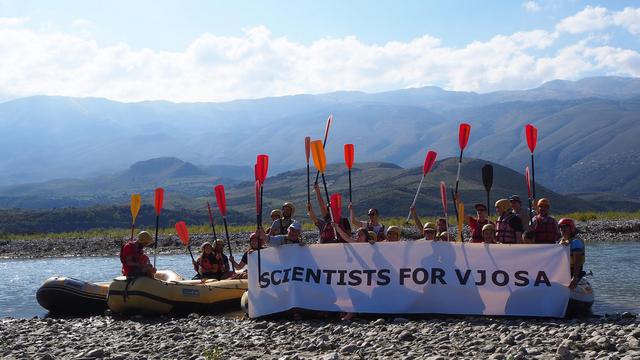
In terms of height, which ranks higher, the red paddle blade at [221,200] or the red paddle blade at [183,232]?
the red paddle blade at [221,200]

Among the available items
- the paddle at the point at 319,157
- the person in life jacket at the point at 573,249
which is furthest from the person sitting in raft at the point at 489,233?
the paddle at the point at 319,157

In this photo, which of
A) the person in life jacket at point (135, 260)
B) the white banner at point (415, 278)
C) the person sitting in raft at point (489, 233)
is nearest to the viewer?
the white banner at point (415, 278)

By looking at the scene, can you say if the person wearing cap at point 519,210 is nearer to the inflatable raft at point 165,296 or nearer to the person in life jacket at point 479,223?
the person in life jacket at point 479,223

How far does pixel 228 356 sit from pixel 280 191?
117 m

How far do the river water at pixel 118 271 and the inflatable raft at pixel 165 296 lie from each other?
3164 mm

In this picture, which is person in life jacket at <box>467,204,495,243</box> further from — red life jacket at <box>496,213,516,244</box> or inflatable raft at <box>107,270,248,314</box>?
inflatable raft at <box>107,270,248,314</box>

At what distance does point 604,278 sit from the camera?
18719 mm

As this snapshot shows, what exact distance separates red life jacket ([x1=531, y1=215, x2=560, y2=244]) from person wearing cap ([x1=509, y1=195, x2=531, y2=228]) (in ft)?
0.77

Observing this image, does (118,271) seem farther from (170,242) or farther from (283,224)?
(283,224)

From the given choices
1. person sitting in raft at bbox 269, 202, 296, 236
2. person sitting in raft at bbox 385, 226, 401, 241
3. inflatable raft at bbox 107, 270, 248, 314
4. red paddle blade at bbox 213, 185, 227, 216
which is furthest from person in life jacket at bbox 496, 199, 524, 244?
red paddle blade at bbox 213, 185, 227, 216

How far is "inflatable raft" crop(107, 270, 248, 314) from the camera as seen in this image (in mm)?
13805

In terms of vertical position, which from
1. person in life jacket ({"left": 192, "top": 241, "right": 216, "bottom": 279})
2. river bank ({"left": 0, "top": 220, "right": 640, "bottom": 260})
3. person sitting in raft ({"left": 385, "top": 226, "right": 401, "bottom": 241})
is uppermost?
person sitting in raft ({"left": 385, "top": 226, "right": 401, "bottom": 241})

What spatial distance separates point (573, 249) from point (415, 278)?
2.33 m

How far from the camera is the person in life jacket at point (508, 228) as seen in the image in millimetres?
11430
